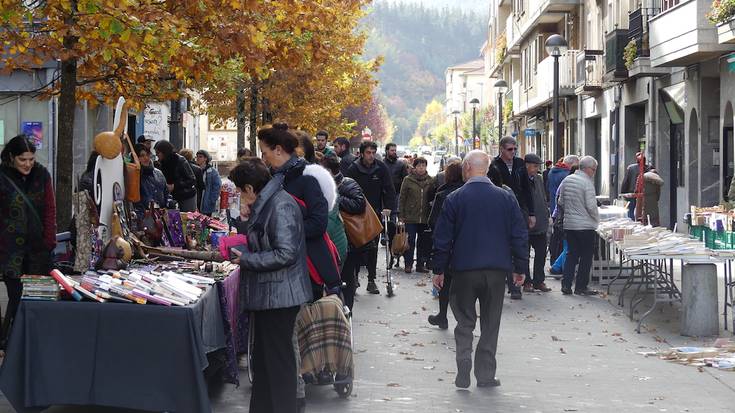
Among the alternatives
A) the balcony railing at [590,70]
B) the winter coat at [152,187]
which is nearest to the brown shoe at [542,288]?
the winter coat at [152,187]

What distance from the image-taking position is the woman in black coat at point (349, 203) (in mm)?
11438

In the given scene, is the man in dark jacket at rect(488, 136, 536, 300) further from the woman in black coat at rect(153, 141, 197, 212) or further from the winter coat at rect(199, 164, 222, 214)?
the winter coat at rect(199, 164, 222, 214)

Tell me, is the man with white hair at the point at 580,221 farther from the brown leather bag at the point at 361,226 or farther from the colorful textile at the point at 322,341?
the colorful textile at the point at 322,341

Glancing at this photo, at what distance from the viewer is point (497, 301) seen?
371 inches

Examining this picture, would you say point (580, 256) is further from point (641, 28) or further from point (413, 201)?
point (641, 28)

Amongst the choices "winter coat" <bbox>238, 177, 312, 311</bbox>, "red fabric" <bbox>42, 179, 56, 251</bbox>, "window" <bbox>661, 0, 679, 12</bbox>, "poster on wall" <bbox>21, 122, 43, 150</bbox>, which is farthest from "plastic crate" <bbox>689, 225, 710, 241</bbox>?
"poster on wall" <bbox>21, 122, 43, 150</bbox>

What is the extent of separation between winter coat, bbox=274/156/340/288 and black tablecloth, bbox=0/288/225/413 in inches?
38.5

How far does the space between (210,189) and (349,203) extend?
8.98 meters

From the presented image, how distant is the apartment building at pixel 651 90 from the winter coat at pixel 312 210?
15.4m

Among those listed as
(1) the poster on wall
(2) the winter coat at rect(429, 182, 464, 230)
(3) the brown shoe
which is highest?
(1) the poster on wall

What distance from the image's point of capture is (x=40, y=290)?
7.34 m

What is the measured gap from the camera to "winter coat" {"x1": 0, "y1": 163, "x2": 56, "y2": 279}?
10117 mm

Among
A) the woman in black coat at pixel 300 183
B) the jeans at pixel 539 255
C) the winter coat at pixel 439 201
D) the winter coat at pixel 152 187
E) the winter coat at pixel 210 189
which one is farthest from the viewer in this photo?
the winter coat at pixel 210 189

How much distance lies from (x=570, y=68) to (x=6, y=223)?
31.7 meters
